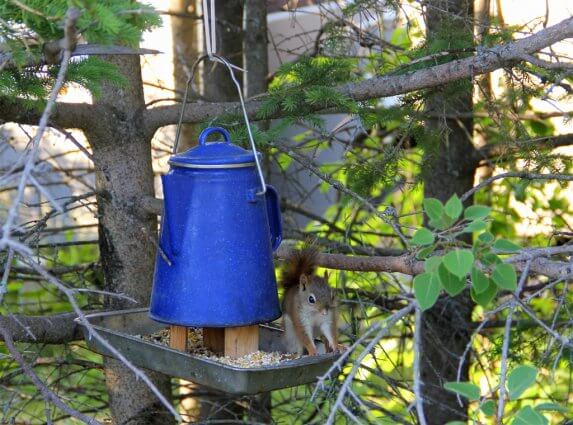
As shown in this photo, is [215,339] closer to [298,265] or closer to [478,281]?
[298,265]

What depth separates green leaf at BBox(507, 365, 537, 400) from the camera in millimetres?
1623

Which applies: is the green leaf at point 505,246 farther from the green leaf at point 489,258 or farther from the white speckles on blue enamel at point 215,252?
the white speckles on blue enamel at point 215,252

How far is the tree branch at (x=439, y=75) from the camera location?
7.50 feet

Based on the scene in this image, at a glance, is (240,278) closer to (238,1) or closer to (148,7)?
(148,7)

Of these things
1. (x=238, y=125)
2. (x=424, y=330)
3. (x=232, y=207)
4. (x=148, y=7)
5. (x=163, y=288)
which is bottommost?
(x=424, y=330)

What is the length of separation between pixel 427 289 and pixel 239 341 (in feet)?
2.60

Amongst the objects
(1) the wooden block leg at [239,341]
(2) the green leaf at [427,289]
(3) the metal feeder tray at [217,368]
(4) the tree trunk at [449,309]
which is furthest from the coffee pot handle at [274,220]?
(4) the tree trunk at [449,309]

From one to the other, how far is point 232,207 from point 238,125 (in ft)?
1.78

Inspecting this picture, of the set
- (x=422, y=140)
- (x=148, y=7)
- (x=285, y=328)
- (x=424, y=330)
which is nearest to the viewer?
(x=148, y=7)

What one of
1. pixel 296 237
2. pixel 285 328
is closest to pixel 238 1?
pixel 296 237

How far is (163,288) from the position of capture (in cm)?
237

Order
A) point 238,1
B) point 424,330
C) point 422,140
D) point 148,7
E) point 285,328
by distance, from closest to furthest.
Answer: point 148,7 < point 285,328 < point 422,140 < point 424,330 < point 238,1

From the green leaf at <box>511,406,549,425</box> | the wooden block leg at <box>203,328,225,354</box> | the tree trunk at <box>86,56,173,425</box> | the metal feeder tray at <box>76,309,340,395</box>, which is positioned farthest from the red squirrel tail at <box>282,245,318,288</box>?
the green leaf at <box>511,406,549,425</box>

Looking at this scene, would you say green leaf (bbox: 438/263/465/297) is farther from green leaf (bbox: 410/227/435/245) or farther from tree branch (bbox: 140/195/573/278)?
tree branch (bbox: 140/195/573/278)
